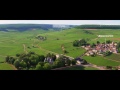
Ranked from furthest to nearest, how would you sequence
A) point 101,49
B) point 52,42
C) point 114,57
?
point 52,42
point 101,49
point 114,57

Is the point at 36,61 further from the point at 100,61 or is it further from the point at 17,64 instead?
the point at 100,61

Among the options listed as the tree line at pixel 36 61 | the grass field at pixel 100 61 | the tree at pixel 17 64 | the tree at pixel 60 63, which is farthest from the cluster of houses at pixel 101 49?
the tree at pixel 17 64

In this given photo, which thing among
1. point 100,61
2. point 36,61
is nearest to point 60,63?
point 36,61

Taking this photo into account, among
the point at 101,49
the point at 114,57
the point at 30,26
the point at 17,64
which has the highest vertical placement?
the point at 30,26

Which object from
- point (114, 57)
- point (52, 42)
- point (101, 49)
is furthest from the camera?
point (52, 42)

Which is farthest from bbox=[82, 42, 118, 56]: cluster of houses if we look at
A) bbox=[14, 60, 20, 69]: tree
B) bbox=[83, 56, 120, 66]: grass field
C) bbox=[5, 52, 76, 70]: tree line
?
bbox=[14, 60, 20, 69]: tree

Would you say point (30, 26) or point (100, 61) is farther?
point (30, 26)

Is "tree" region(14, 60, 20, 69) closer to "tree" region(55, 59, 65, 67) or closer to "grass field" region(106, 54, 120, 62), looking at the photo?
"tree" region(55, 59, 65, 67)
